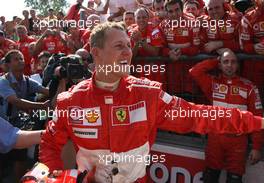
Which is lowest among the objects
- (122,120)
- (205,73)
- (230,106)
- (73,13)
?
(230,106)

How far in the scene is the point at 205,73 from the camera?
430 cm

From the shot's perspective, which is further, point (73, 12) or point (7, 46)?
point (73, 12)

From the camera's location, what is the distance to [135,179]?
2.72m

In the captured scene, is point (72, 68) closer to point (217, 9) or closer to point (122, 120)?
point (122, 120)

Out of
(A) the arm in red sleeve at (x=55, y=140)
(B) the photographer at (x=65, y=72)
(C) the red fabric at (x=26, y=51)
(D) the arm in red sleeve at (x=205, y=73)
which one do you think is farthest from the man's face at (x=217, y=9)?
(C) the red fabric at (x=26, y=51)

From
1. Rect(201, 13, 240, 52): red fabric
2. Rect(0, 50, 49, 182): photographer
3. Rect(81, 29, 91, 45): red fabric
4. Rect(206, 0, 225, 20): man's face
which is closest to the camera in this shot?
Rect(201, 13, 240, 52): red fabric

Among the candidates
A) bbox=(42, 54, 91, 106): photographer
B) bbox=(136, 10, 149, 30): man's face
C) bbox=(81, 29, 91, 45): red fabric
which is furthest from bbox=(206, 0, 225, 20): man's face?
bbox=(81, 29, 91, 45): red fabric

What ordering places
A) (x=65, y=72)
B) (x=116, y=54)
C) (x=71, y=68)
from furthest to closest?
1. (x=65, y=72)
2. (x=71, y=68)
3. (x=116, y=54)

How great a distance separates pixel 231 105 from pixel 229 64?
41cm

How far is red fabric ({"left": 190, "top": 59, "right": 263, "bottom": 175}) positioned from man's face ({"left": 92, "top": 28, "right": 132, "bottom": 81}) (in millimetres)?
1749

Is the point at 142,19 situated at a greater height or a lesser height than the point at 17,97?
greater

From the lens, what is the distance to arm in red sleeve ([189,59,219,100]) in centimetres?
427

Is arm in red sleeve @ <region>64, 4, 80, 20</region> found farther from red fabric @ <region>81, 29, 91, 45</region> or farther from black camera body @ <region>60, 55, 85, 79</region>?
black camera body @ <region>60, 55, 85, 79</region>

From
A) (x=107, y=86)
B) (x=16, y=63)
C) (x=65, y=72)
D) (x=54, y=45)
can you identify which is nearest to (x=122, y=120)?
(x=107, y=86)
